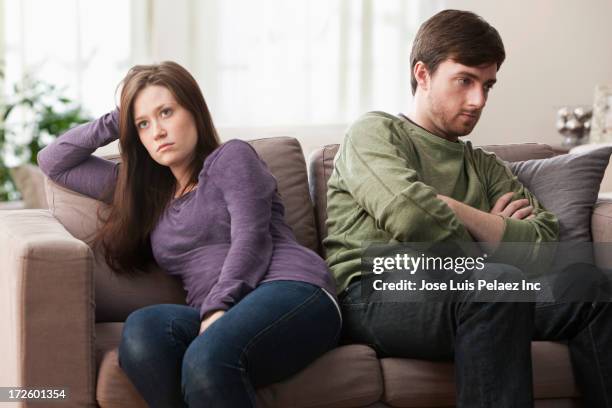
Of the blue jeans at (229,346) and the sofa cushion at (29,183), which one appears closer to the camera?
the blue jeans at (229,346)

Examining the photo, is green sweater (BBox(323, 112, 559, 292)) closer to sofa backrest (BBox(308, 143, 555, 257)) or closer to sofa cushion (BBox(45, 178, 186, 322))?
sofa backrest (BBox(308, 143, 555, 257))

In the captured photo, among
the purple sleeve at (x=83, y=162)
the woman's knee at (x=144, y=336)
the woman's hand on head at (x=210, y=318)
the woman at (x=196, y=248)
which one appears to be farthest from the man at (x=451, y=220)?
the purple sleeve at (x=83, y=162)

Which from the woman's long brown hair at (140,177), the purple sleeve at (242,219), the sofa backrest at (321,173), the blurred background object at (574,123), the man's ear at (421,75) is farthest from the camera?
the blurred background object at (574,123)

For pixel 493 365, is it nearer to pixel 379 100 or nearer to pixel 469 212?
pixel 469 212

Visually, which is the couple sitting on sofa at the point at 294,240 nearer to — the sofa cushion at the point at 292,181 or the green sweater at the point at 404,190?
the green sweater at the point at 404,190

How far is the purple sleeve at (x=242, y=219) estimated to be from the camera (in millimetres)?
1871

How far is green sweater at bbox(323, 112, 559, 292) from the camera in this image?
1992mm

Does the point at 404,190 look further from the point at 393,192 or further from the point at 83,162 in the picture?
the point at 83,162

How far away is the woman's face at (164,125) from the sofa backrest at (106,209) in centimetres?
26

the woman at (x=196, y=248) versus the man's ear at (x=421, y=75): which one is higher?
the man's ear at (x=421, y=75)

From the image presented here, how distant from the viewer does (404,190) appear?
1.99m

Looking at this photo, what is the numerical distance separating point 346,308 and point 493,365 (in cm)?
41

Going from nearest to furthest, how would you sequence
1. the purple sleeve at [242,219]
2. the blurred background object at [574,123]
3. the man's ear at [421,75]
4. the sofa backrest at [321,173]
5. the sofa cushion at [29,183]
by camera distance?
1. the purple sleeve at [242,219]
2. the man's ear at [421,75]
3. the sofa backrest at [321,173]
4. the sofa cushion at [29,183]
5. the blurred background object at [574,123]

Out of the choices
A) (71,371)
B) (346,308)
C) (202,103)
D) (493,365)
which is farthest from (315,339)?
(202,103)
